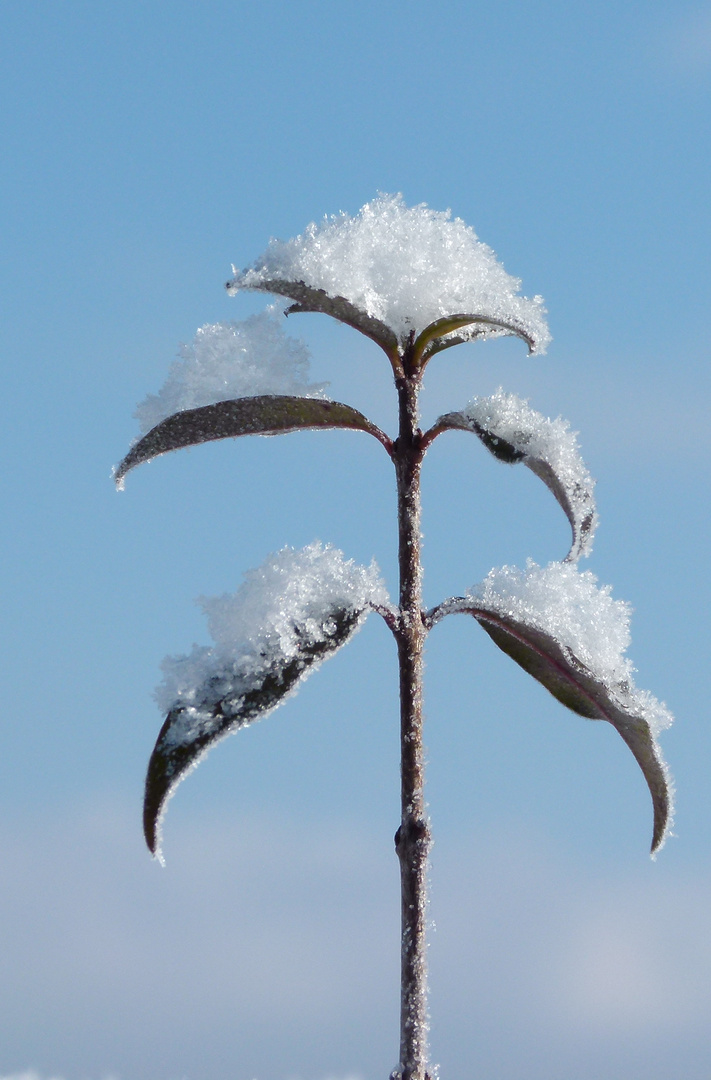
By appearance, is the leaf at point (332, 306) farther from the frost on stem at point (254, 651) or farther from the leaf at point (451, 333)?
the frost on stem at point (254, 651)

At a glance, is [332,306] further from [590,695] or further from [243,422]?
[590,695]

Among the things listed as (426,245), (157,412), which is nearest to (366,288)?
(426,245)

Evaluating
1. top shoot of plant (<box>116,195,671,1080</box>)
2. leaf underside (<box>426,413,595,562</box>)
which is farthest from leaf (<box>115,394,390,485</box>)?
leaf underside (<box>426,413,595,562</box>)

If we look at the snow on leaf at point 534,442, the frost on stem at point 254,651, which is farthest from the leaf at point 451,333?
the frost on stem at point 254,651

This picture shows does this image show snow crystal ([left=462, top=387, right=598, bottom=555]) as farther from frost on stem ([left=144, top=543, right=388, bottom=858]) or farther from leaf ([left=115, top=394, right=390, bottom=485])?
frost on stem ([left=144, top=543, right=388, bottom=858])

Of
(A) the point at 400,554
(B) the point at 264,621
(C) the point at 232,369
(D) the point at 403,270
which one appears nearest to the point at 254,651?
(B) the point at 264,621

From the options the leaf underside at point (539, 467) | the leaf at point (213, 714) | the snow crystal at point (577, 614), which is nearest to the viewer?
the leaf at point (213, 714)

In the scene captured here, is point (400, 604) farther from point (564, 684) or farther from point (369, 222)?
point (369, 222)
